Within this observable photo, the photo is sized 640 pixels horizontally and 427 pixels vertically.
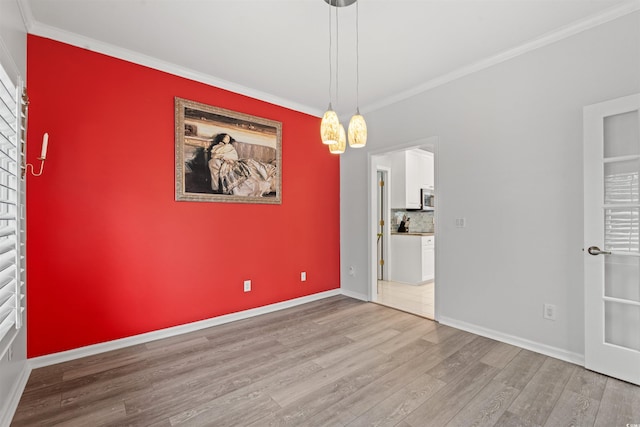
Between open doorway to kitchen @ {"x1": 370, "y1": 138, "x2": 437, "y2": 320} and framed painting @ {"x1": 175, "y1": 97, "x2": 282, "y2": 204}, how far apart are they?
1.92 metres

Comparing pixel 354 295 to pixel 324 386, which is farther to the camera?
pixel 354 295

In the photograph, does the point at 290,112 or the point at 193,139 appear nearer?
the point at 193,139

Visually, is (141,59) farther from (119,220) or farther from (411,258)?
(411,258)

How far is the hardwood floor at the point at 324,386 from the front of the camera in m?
1.81

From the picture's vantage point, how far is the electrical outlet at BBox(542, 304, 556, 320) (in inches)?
101

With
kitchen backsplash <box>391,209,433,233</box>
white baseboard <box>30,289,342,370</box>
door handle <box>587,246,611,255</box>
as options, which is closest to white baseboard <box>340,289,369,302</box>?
white baseboard <box>30,289,342,370</box>

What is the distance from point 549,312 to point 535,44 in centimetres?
236

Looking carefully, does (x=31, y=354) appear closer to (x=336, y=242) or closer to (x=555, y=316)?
(x=336, y=242)

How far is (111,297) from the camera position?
270 centimetres

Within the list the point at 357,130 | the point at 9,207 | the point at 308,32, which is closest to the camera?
the point at 9,207

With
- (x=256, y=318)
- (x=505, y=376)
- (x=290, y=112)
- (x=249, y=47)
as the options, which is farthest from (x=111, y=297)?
(x=505, y=376)

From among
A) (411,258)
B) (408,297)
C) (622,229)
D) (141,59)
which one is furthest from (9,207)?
(411,258)

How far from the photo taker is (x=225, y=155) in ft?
11.1

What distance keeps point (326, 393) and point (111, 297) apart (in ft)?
6.88
